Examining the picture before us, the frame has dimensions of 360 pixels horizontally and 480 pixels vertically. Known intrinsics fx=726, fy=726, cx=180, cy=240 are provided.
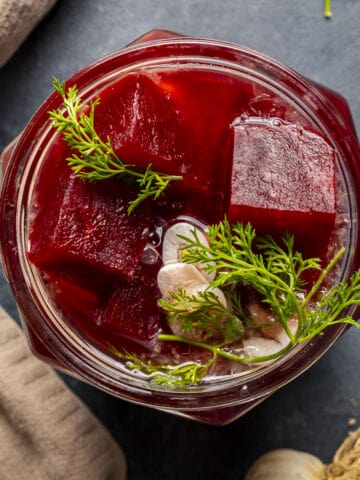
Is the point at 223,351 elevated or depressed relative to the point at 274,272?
depressed

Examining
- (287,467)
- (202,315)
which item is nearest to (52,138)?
(202,315)

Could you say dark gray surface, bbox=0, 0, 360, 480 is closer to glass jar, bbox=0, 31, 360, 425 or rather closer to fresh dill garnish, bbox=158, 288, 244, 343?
glass jar, bbox=0, 31, 360, 425

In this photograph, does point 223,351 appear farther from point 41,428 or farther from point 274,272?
point 41,428

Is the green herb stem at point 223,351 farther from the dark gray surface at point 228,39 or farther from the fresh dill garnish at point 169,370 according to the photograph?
the dark gray surface at point 228,39

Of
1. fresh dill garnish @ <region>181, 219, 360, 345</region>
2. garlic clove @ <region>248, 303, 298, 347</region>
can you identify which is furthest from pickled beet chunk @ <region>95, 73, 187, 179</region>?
garlic clove @ <region>248, 303, 298, 347</region>

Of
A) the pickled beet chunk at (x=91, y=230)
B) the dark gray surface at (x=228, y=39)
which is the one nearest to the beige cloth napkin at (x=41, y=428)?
the dark gray surface at (x=228, y=39)
